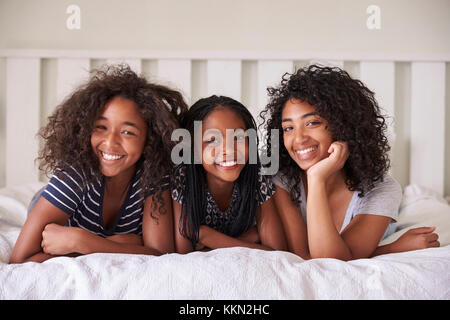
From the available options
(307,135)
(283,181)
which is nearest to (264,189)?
(283,181)

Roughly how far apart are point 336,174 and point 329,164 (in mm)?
207

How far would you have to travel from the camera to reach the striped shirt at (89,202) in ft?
2.96

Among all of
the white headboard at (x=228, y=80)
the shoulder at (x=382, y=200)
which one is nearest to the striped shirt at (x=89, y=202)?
the shoulder at (x=382, y=200)

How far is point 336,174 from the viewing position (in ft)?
3.63

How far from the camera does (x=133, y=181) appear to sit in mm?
1025

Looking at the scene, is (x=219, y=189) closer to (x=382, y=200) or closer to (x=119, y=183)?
(x=119, y=183)

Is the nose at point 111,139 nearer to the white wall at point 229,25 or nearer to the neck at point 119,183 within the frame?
the neck at point 119,183

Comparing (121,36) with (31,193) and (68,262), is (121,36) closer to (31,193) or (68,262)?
(31,193)

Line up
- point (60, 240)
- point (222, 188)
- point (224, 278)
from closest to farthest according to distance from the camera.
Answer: point (224, 278)
point (60, 240)
point (222, 188)

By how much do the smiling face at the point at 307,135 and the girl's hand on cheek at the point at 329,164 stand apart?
0.04m

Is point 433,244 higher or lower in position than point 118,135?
lower

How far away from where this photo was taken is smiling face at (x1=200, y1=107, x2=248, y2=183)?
0.94 m

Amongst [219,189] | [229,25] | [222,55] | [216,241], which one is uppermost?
[229,25]
